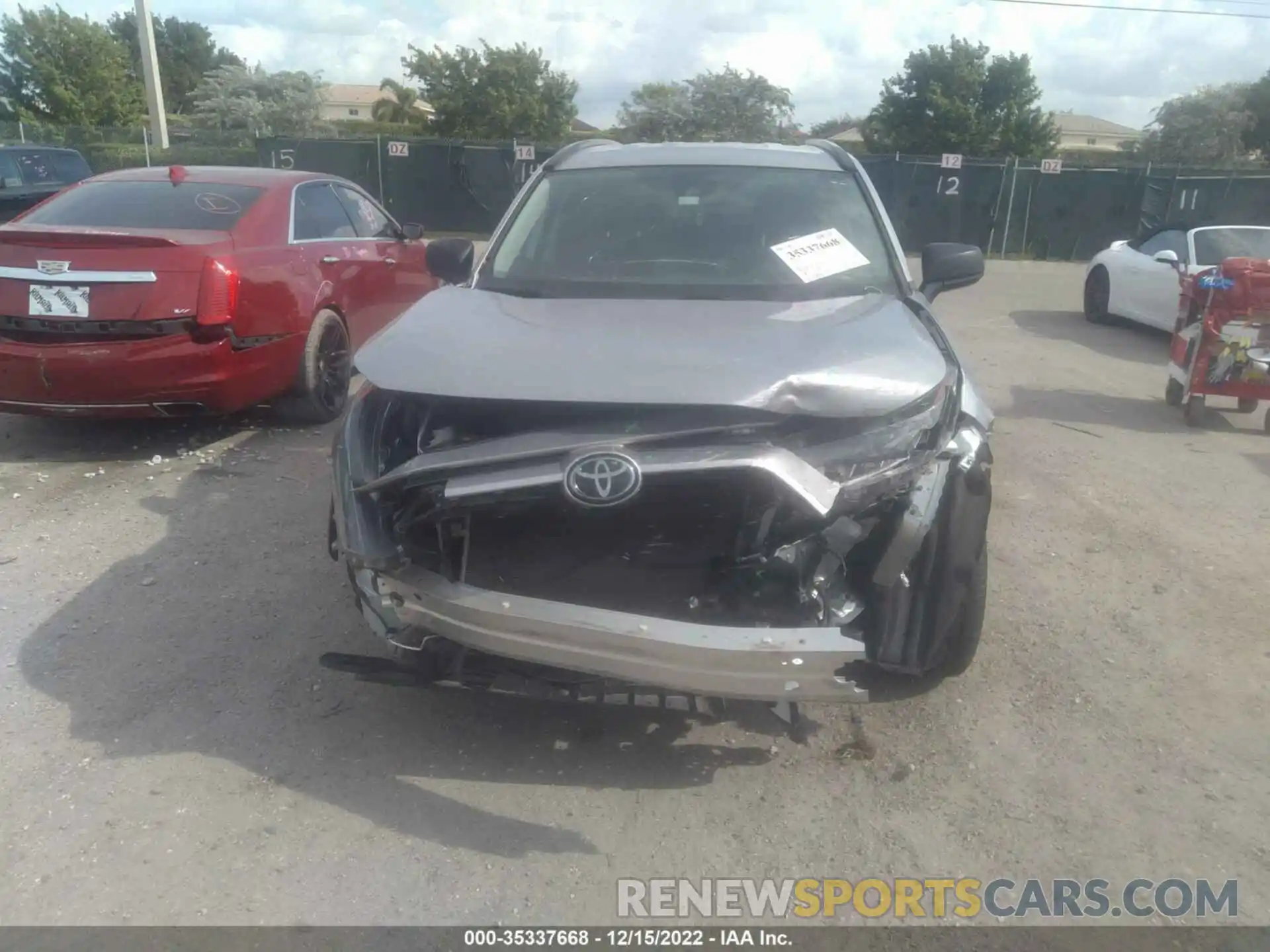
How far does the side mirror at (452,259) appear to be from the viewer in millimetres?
4953

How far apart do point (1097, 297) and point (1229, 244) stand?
86.1 inches

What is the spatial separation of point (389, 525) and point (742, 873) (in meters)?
1.39

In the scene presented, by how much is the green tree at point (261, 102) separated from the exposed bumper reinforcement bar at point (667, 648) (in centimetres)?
4116

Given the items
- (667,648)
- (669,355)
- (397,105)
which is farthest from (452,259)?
(397,105)

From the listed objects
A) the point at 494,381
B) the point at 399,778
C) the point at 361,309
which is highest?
the point at 494,381

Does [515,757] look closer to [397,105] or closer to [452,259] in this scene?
[452,259]

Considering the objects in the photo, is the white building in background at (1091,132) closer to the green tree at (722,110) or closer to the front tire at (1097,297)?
the green tree at (722,110)

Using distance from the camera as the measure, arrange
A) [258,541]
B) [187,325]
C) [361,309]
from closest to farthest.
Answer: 1. [258,541]
2. [187,325]
3. [361,309]

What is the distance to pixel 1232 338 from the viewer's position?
7.74m

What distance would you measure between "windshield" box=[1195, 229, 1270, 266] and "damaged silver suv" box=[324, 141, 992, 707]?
369 inches

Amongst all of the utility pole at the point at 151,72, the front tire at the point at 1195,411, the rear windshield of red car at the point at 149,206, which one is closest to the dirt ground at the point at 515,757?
the rear windshield of red car at the point at 149,206

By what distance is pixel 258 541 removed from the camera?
5160 millimetres

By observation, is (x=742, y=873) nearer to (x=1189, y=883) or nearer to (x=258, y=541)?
(x=1189, y=883)

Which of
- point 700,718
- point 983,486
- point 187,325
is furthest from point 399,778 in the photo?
point 187,325
